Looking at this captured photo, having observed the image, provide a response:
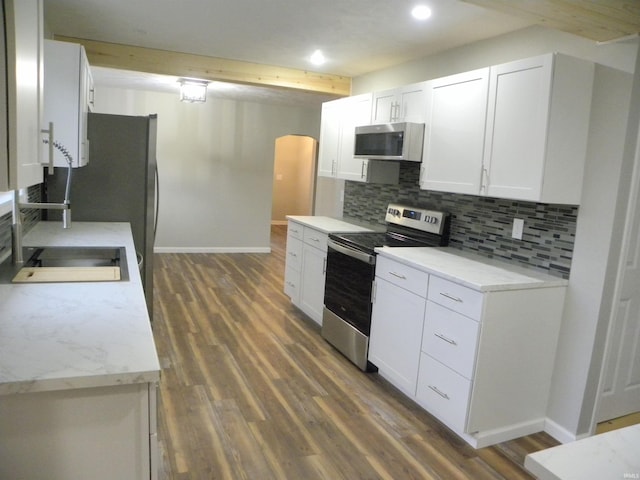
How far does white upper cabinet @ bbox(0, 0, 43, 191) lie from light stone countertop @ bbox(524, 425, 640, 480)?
1389 mm

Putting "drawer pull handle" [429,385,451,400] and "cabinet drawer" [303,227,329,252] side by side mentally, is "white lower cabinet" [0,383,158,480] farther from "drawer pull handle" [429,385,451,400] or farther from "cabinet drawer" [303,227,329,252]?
"cabinet drawer" [303,227,329,252]

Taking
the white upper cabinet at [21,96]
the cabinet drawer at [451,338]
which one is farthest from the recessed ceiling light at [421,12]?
the white upper cabinet at [21,96]

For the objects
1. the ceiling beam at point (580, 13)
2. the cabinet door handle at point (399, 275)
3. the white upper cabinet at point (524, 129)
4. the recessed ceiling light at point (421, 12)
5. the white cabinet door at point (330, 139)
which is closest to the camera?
the ceiling beam at point (580, 13)

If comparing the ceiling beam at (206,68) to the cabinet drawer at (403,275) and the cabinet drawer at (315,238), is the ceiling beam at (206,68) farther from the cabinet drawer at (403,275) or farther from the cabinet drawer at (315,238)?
the cabinet drawer at (403,275)

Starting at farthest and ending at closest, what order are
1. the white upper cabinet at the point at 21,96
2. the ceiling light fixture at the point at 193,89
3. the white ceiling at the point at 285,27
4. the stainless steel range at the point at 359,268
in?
the ceiling light fixture at the point at 193,89 → the stainless steel range at the point at 359,268 → the white ceiling at the point at 285,27 → the white upper cabinet at the point at 21,96

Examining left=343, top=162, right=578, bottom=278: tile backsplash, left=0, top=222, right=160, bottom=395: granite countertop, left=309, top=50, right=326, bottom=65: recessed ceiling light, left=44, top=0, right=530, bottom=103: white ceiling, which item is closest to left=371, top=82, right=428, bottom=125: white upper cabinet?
left=44, top=0, right=530, bottom=103: white ceiling

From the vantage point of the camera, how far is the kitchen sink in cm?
214

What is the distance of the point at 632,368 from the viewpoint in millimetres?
2809

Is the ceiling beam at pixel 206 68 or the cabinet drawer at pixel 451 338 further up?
the ceiling beam at pixel 206 68

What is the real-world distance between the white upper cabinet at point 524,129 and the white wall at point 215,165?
185 inches

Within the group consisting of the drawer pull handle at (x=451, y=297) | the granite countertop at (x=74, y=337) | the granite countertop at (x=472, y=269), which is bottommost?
the drawer pull handle at (x=451, y=297)

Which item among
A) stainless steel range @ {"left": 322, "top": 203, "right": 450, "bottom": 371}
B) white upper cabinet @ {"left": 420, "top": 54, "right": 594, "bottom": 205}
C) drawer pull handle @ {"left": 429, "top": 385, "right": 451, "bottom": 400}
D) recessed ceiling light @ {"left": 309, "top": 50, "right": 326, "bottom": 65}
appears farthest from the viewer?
recessed ceiling light @ {"left": 309, "top": 50, "right": 326, "bottom": 65}

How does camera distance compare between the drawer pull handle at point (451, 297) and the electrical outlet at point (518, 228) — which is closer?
the drawer pull handle at point (451, 297)

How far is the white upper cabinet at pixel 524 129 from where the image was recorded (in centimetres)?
243
